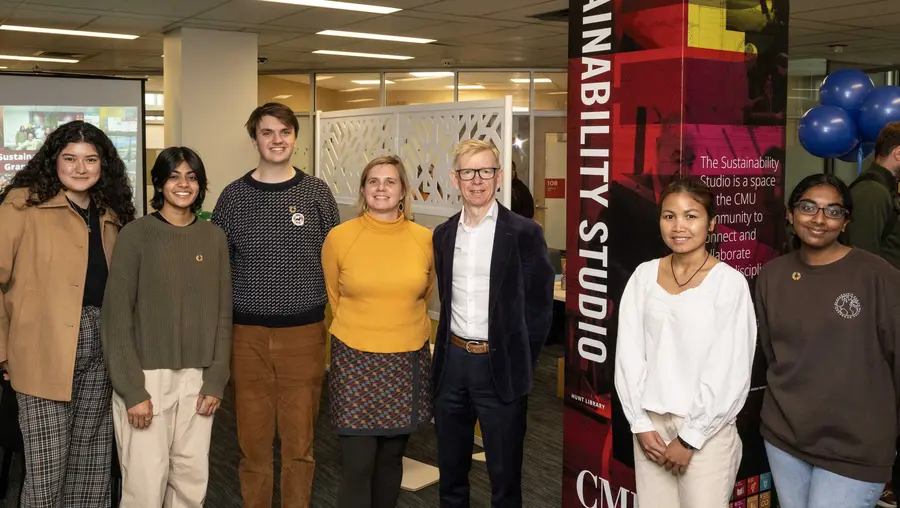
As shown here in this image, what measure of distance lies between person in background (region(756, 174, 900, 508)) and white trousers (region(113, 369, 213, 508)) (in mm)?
1951

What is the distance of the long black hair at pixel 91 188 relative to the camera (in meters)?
2.83

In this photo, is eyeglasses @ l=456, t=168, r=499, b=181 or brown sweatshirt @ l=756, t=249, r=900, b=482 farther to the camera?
eyeglasses @ l=456, t=168, r=499, b=181

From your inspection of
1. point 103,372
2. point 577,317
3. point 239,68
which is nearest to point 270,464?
point 103,372

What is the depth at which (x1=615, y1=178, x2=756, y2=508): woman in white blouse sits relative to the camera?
7.63 ft

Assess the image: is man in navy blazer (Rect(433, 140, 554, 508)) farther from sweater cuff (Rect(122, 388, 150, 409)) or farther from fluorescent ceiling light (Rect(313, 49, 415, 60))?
fluorescent ceiling light (Rect(313, 49, 415, 60))

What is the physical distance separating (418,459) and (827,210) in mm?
2802

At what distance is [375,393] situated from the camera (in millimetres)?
2900

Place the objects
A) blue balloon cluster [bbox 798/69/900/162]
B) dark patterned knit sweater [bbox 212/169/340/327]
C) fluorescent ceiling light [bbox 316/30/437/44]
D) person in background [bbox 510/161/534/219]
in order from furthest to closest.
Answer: fluorescent ceiling light [bbox 316/30/437/44], person in background [bbox 510/161/534/219], blue balloon cluster [bbox 798/69/900/162], dark patterned knit sweater [bbox 212/169/340/327]

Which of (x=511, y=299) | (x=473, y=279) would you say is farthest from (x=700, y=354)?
(x=473, y=279)

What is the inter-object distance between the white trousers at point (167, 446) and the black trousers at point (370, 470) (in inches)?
20.6

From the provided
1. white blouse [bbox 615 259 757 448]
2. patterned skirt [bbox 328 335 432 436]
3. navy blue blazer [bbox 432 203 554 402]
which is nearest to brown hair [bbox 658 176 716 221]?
white blouse [bbox 615 259 757 448]

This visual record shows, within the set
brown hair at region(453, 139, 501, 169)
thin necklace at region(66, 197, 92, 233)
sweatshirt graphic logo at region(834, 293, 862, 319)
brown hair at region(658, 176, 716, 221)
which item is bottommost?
sweatshirt graphic logo at region(834, 293, 862, 319)

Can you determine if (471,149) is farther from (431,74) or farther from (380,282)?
(431,74)

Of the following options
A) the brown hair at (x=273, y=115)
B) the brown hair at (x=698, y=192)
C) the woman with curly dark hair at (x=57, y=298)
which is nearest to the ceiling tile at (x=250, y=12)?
the brown hair at (x=273, y=115)
